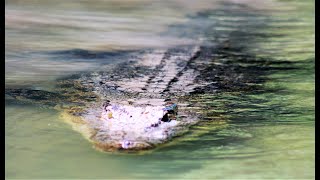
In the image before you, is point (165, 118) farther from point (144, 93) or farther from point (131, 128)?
point (144, 93)

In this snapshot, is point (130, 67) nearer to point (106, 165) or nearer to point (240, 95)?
point (240, 95)

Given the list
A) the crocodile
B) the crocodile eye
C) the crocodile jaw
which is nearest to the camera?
the crocodile jaw

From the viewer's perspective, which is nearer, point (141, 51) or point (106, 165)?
point (106, 165)

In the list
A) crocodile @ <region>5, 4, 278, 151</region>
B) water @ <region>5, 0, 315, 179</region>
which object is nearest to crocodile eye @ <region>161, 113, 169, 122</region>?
crocodile @ <region>5, 4, 278, 151</region>

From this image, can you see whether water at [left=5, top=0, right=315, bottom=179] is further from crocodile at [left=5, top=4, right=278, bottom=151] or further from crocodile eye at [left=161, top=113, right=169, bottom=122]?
crocodile eye at [left=161, top=113, right=169, bottom=122]

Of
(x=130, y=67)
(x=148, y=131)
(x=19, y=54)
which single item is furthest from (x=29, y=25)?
(x=148, y=131)

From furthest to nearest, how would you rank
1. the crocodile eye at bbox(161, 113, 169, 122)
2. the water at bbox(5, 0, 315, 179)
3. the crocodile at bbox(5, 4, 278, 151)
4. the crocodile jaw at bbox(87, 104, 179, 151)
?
1. the crocodile eye at bbox(161, 113, 169, 122)
2. the crocodile at bbox(5, 4, 278, 151)
3. the crocodile jaw at bbox(87, 104, 179, 151)
4. the water at bbox(5, 0, 315, 179)

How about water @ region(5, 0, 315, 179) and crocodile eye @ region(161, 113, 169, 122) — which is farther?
crocodile eye @ region(161, 113, 169, 122)

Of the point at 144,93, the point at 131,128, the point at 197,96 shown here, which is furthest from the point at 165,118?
the point at 197,96
